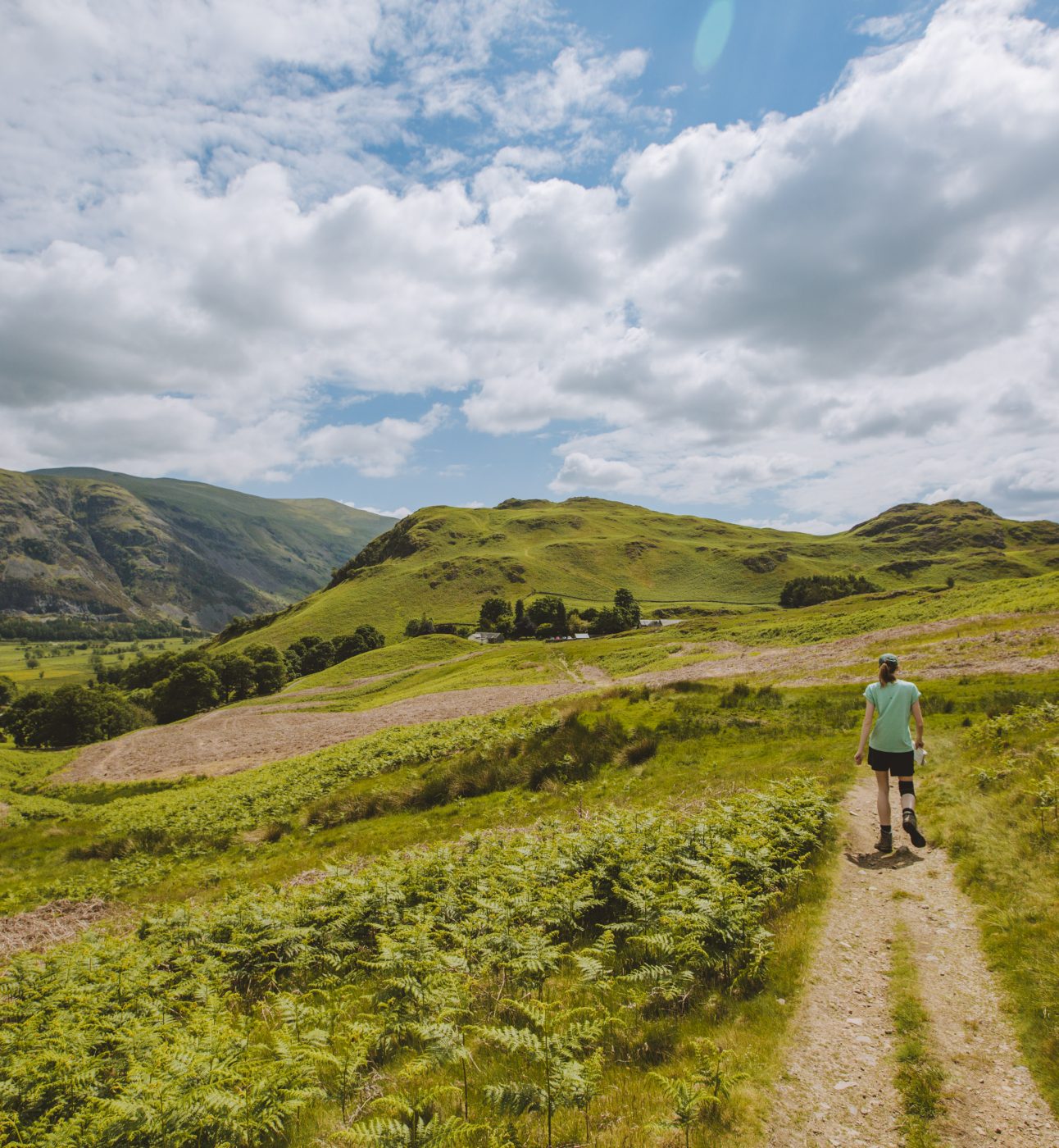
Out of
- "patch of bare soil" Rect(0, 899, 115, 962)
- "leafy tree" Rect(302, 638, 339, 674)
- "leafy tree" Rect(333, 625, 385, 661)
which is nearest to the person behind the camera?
"patch of bare soil" Rect(0, 899, 115, 962)

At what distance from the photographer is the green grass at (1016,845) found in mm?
7055

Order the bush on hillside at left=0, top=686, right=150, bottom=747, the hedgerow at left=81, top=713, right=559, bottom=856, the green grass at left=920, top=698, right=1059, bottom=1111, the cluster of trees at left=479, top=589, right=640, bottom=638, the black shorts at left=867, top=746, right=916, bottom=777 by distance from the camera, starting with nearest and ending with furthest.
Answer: the green grass at left=920, top=698, right=1059, bottom=1111, the black shorts at left=867, top=746, right=916, bottom=777, the hedgerow at left=81, top=713, right=559, bottom=856, the bush on hillside at left=0, top=686, right=150, bottom=747, the cluster of trees at left=479, top=589, right=640, bottom=638

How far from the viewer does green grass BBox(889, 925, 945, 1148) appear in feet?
18.6

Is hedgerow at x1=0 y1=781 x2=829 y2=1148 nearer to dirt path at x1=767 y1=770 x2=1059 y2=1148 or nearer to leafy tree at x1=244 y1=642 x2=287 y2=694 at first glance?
dirt path at x1=767 y1=770 x2=1059 y2=1148

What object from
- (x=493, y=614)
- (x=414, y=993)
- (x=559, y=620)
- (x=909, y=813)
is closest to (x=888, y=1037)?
(x=414, y=993)

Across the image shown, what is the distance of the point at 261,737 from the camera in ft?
Result: 205

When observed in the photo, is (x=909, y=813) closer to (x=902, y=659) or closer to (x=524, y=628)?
(x=902, y=659)

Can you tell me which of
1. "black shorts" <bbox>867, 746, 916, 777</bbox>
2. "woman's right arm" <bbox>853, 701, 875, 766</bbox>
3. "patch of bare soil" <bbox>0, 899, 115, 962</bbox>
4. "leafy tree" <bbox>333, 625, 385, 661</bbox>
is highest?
"woman's right arm" <bbox>853, 701, 875, 766</bbox>

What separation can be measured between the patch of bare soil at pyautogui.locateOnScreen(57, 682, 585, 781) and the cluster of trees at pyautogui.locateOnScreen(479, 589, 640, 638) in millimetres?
101892

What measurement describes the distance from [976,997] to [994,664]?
29184 mm

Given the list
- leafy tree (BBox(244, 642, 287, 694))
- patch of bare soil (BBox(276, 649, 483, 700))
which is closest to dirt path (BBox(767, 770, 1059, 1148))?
patch of bare soil (BBox(276, 649, 483, 700))

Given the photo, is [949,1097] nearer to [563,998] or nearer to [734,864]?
[563,998]

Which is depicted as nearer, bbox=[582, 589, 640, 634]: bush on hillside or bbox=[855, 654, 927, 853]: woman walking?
bbox=[855, 654, 927, 853]: woman walking

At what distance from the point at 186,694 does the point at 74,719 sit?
58.1 feet
